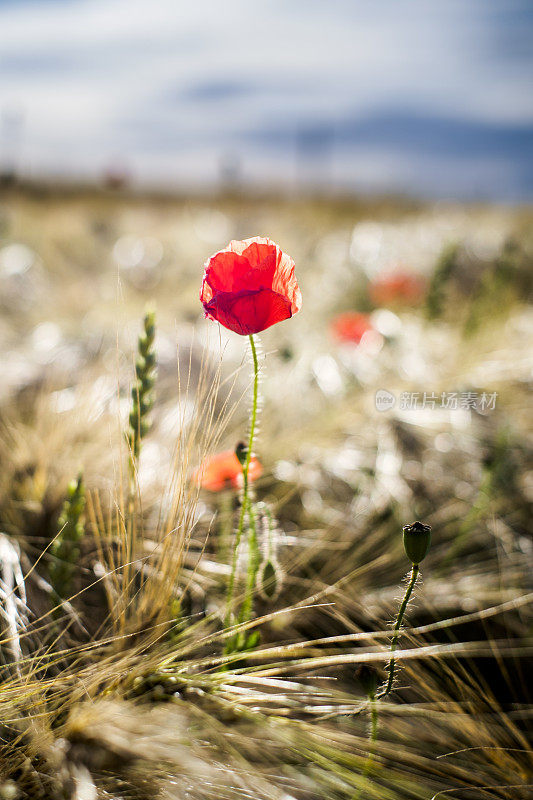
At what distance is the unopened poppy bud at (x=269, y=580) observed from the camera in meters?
0.88

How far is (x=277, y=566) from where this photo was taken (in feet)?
2.94

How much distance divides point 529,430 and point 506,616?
0.63m

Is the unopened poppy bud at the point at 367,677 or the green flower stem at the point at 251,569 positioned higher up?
the green flower stem at the point at 251,569

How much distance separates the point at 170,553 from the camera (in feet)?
2.78

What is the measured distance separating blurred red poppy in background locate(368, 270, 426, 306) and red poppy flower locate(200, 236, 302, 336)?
1.96m


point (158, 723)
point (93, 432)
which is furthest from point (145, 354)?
point (93, 432)

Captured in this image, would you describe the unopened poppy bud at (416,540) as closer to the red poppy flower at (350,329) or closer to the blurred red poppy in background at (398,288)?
the red poppy flower at (350,329)

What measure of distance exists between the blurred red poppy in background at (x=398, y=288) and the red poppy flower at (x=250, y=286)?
1.96m

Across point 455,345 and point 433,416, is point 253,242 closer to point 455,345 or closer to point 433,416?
point 433,416

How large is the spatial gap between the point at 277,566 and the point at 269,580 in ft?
0.07

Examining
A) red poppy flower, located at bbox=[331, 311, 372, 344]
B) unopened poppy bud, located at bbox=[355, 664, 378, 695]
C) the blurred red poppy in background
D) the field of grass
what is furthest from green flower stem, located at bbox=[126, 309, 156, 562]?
the blurred red poppy in background

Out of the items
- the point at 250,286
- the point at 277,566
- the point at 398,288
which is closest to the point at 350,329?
the point at 398,288

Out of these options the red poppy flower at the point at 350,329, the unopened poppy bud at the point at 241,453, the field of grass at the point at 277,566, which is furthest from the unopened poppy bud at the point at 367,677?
the red poppy flower at the point at 350,329

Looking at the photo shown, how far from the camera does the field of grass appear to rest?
0.77 m
